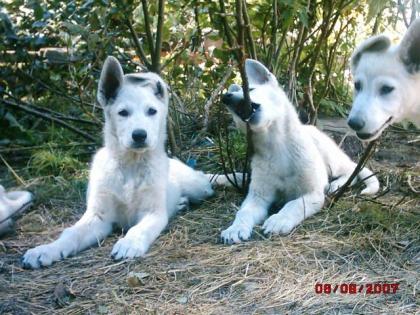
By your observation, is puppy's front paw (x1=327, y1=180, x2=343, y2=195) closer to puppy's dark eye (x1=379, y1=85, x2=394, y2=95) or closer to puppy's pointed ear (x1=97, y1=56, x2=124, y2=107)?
puppy's dark eye (x1=379, y1=85, x2=394, y2=95)

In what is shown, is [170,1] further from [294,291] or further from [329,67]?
[294,291]

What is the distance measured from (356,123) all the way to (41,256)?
1.95 m

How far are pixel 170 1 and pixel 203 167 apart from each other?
1426 millimetres

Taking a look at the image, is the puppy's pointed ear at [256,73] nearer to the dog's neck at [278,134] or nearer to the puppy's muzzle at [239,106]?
the dog's neck at [278,134]

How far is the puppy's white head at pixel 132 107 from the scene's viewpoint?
409 centimetres

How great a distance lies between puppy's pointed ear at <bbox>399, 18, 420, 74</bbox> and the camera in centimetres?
383

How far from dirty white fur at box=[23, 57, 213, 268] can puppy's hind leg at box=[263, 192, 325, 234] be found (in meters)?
0.71

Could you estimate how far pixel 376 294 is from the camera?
3264mm

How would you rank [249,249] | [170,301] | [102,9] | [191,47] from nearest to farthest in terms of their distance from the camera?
[170,301]
[249,249]
[102,9]
[191,47]

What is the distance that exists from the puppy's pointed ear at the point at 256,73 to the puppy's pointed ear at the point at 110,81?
0.88 metres

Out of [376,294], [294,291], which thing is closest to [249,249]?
[294,291]

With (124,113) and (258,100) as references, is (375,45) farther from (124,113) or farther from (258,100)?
(124,113)
